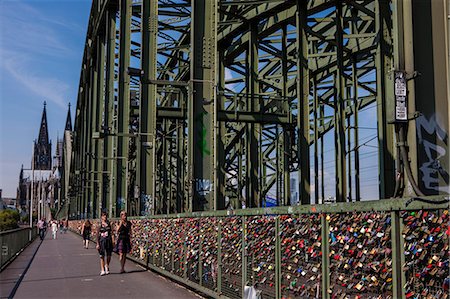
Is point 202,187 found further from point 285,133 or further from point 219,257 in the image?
point 285,133

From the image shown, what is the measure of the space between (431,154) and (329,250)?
5.07 ft

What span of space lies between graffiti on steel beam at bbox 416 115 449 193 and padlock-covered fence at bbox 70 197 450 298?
990 millimetres

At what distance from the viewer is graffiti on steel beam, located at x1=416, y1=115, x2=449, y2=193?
6219 millimetres

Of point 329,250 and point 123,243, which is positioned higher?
point 329,250

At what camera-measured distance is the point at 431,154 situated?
248 inches

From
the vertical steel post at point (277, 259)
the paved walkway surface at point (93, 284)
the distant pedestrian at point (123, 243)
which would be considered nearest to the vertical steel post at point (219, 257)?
the paved walkway surface at point (93, 284)

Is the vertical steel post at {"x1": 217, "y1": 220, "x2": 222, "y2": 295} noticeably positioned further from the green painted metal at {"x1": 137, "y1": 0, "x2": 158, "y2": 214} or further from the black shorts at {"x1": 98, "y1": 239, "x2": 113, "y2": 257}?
the green painted metal at {"x1": 137, "y1": 0, "x2": 158, "y2": 214}

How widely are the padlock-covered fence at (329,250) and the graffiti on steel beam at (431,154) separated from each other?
3.25 ft

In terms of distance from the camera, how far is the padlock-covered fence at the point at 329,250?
482 centimetres

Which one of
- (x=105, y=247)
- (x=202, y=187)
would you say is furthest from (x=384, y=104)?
(x=105, y=247)

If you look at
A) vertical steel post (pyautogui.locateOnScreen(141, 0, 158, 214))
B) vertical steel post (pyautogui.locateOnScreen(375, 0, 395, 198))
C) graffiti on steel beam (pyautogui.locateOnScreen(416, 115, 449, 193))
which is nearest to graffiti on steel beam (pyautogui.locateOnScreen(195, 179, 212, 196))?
vertical steel post (pyautogui.locateOnScreen(375, 0, 395, 198))

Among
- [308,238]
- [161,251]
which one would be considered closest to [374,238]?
Answer: [308,238]

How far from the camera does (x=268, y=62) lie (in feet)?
109

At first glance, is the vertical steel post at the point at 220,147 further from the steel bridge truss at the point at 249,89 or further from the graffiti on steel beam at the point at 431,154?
the graffiti on steel beam at the point at 431,154
